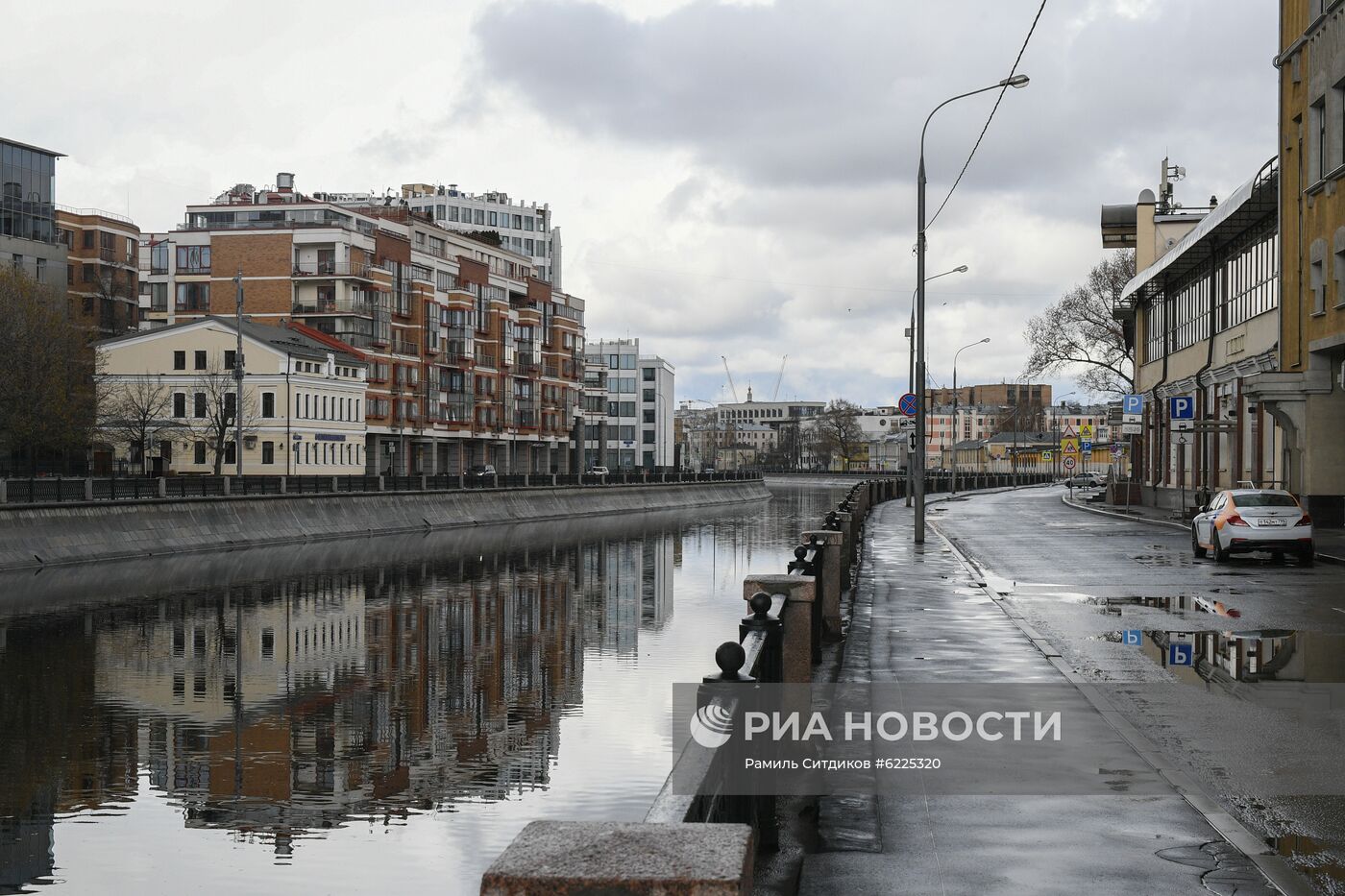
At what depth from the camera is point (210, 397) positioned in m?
77.3

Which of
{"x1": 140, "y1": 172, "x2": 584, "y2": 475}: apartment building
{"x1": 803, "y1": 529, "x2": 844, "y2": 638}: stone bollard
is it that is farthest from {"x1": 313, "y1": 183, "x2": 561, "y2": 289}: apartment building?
{"x1": 803, "y1": 529, "x2": 844, "y2": 638}: stone bollard

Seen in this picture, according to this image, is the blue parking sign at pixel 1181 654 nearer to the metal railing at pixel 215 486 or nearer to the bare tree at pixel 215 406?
the metal railing at pixel 215 486

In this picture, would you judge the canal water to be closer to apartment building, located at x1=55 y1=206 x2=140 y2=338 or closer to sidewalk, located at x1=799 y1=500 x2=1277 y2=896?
sidewalk, located at x1=799 y1=500 x2=1277 y2=896

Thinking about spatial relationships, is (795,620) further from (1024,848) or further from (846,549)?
(846,549)

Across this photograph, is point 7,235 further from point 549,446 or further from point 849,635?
point 849,635

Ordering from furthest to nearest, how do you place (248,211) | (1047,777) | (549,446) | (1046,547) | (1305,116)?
(549,446) → (248,211) → (1305,116) → (1046,547) → (1047,777)

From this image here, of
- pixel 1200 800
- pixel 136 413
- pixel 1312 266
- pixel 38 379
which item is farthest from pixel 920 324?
pixel 136 413

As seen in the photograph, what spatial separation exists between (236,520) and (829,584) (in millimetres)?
32448

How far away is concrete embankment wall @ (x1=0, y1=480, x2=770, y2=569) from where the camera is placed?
120ft

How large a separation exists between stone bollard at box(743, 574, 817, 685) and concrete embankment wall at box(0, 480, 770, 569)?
2884 cm

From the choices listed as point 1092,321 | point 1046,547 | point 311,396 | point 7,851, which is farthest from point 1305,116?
point 311,396

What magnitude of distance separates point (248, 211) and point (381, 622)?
80.4 meters

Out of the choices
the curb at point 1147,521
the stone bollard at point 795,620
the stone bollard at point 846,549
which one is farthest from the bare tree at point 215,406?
the stone bollard at point 795,620

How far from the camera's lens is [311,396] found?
79562mm
